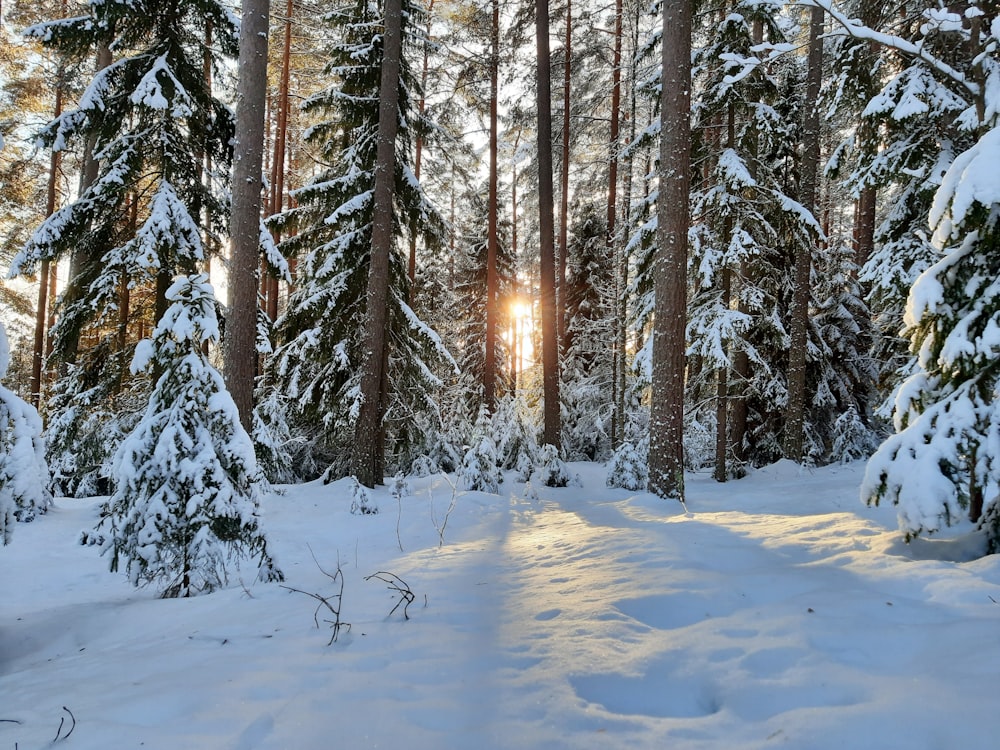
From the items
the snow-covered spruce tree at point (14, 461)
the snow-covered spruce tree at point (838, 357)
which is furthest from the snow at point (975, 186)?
the snow-covered spruce tree at point (838, 357)

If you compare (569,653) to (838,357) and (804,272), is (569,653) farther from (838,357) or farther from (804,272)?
(838,357)

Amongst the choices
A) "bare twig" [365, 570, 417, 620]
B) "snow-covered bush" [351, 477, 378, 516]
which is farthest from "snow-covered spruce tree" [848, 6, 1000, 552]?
"snow-covered bush" [351, 477, 378, 516]

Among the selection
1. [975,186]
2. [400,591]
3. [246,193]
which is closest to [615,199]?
[246,193]

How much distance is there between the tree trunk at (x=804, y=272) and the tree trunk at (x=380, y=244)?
8.19m

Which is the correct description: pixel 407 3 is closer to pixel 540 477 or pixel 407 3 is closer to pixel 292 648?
pixel 540 477

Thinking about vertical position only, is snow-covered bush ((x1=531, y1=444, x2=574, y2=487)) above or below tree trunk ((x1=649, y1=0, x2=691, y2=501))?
below

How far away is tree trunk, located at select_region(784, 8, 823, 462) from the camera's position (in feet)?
33.7

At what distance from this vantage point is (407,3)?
10.9m

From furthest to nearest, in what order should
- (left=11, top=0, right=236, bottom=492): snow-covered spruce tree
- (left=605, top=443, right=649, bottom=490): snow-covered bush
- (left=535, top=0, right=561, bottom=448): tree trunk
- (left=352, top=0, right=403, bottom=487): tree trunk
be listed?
(left=535, top=0, right=561, bottom=448): tree trunk
(left=352, top=0, right=403, bottom=487): tree trunk
(left=605, top=443, right=649, bottom=490): snow-covered bush
(left=11, top=0, right=236, bottom=492): snow-covered spruce tree

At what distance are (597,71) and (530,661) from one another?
1803cm

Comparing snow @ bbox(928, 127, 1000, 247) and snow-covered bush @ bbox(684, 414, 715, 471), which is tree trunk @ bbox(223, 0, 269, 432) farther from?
snow-covered bush @ bbox(684, 414, 715, 471)

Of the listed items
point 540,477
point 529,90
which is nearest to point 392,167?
point 529,90

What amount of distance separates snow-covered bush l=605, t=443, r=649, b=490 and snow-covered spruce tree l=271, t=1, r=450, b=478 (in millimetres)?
4235

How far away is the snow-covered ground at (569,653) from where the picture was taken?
6.15 feet
